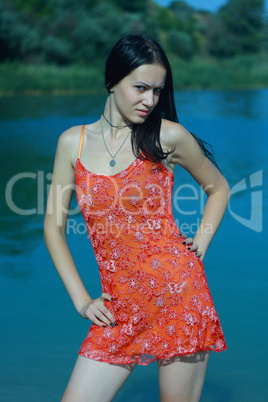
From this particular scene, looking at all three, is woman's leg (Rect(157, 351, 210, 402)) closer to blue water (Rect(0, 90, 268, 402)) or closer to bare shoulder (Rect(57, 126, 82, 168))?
bare shoulder (Rect(57, 126, 82, 168))

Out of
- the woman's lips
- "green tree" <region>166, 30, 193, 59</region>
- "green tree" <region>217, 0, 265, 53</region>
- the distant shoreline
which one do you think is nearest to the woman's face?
the woman's lips

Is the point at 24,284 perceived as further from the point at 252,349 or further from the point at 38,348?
the point at 252,349

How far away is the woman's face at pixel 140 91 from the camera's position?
7.83ft

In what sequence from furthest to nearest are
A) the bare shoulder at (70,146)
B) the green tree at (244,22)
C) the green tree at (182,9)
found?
the green tree at (182,9)
the green tree at (244,22)
the bare shoulder at (70,146)

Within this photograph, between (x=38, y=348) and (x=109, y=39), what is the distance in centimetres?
3640

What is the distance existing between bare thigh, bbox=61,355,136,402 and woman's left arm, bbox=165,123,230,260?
507 mm

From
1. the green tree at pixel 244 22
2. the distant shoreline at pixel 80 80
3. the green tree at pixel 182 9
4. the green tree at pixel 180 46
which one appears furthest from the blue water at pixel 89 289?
the green tree at pixel 182 9

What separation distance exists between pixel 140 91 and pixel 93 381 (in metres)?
0.93

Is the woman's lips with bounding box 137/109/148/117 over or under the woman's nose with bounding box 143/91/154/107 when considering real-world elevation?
under

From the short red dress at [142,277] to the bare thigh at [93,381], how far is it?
0.09 ft

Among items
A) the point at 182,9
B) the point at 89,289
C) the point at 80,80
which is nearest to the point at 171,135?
the point at 89,289

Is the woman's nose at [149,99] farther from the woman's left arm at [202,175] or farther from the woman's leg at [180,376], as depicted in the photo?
the woman's leg at [180,376]

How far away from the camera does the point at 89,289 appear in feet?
18.7

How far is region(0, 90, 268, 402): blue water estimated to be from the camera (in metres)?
4.38
